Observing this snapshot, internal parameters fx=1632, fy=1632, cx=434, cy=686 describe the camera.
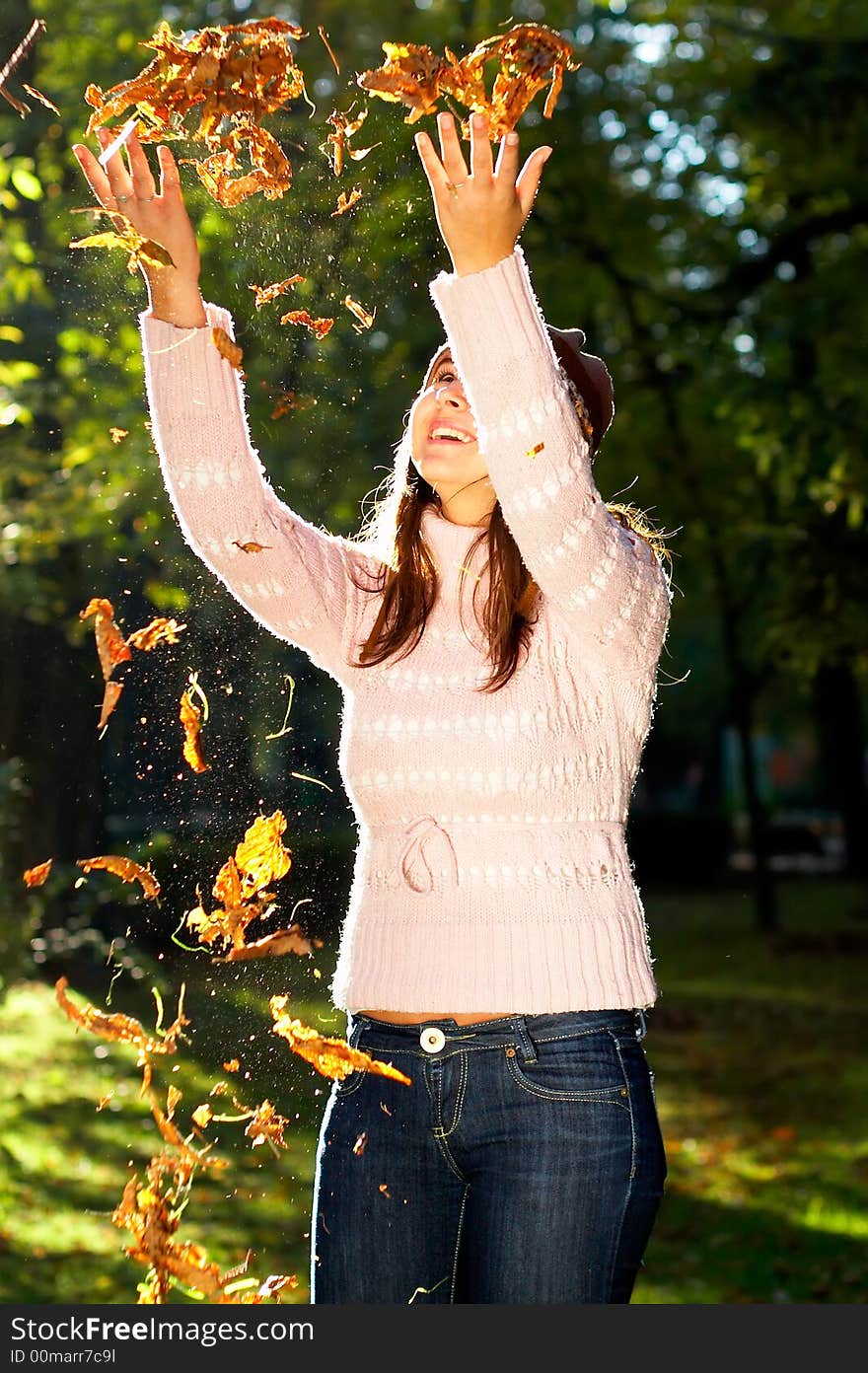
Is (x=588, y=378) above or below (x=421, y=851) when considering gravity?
above

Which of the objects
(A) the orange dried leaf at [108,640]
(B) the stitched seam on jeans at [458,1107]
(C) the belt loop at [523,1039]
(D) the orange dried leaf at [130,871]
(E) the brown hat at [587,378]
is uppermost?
(E) the brown hat at [587,378]

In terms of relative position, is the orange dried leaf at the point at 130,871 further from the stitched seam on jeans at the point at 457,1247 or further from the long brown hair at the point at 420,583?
the stitched seam on jeans at the point at 457,1247

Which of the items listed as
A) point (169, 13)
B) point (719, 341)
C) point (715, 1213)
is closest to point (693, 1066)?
point (715, 1213)

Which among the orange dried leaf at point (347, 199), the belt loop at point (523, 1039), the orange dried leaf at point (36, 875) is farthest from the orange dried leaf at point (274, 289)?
the belt loop at point (523, 1039)

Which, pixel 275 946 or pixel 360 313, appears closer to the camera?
pixel 275 946

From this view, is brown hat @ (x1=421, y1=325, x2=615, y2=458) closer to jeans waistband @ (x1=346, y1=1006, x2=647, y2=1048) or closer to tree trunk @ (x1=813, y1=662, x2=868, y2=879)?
jeans waistband @ (x1=346, y1=1006, x2=647, y2=1048)

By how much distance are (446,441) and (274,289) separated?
544 millimetres

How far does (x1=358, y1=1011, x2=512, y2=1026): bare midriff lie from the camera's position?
216 cm

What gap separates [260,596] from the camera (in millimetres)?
2350

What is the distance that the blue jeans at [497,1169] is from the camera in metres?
2.10

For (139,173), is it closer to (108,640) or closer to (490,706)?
(108,640)

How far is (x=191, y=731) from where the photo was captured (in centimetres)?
274

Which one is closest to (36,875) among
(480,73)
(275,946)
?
(275,946)

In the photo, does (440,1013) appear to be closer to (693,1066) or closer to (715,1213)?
(715,1213)
